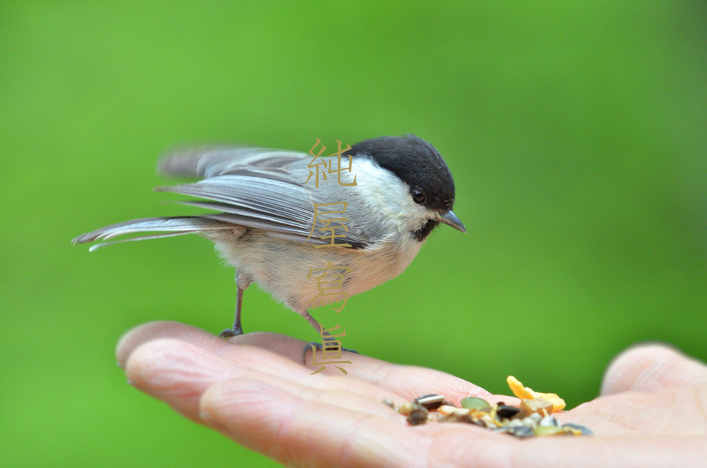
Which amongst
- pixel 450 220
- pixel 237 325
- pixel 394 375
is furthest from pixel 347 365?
pixel 450 220

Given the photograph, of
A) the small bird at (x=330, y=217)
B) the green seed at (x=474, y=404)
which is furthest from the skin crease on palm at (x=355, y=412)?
the small bird at (x=330, y=217)

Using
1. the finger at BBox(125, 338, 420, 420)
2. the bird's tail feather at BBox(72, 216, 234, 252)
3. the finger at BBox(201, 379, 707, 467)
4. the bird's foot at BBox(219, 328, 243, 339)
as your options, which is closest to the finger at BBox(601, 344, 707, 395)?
the finger at BBox(201, 379, 707, 467)

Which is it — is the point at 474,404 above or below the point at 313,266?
below

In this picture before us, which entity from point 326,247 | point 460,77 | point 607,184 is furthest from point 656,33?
point 326,247

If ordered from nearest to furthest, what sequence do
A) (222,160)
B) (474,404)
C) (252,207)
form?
(474,404)
(252,207)
(222,160)

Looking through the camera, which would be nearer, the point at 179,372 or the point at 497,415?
the point at 179,372

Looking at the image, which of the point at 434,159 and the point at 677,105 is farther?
the point at 677,105

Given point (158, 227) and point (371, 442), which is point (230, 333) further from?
point (371, 442)

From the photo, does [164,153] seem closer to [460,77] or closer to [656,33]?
[460,77]
